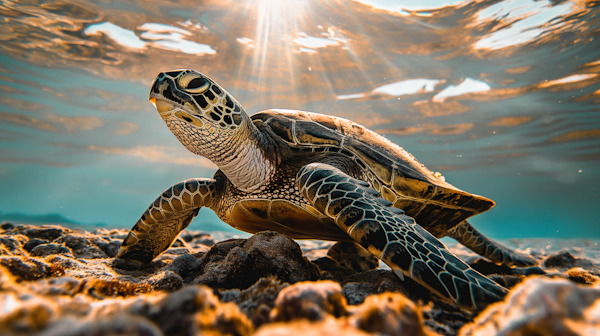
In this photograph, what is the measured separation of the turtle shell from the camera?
2.29 metres

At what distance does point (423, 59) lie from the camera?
25.1 feet

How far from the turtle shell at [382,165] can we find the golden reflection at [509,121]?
11.3m

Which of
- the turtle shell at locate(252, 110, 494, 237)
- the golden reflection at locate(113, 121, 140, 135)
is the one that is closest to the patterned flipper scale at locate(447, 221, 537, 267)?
the turtle shell at locate(252, 110, 494, 237)

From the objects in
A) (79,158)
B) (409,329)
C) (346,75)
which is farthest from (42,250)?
A: (79,158)

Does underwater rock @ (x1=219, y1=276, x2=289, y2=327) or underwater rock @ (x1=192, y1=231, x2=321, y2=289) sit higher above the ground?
underwater rock @ (x1=219, y1=276, x2=289, y2=327)

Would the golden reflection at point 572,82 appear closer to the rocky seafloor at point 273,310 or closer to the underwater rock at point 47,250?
the rocky seafloor at point 273,310

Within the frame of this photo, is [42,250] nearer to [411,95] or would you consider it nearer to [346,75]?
[346,75]

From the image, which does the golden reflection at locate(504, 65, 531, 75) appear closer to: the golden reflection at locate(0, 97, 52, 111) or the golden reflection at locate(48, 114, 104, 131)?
the golden reflection at locate(48, 114, 104, 131)

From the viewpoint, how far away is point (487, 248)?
3.39 meters

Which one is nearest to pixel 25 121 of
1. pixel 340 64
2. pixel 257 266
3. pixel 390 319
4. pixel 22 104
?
pixel 22 104

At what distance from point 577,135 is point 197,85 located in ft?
59.4

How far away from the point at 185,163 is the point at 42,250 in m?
23.3

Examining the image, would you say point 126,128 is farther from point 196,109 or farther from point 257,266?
point 257,266

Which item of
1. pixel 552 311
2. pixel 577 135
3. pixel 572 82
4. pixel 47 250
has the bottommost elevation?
pixel 47 250
